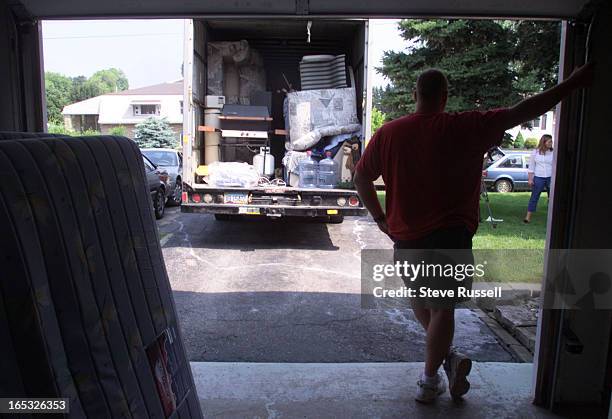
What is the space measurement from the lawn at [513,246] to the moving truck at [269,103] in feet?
7.29

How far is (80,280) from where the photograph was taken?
49.1 inches

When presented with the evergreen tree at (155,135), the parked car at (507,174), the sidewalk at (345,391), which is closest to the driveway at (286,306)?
the sidewalk at (345,391)

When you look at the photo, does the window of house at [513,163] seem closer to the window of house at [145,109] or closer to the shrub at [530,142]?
the shrub at [530,142]

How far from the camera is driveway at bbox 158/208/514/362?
430cm

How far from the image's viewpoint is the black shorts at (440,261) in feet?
9.32

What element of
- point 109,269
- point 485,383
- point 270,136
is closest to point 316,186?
point 270,136

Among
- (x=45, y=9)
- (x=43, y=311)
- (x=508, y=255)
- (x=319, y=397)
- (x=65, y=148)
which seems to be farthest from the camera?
(x=508, y=255)

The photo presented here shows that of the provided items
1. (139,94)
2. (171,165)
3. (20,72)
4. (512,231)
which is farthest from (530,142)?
(139,94)

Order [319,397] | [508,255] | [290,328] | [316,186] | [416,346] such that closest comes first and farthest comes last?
[319,397] → [416,346] → [290,328] → [508,255] → [316,186]

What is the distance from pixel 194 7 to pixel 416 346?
3.43 meters

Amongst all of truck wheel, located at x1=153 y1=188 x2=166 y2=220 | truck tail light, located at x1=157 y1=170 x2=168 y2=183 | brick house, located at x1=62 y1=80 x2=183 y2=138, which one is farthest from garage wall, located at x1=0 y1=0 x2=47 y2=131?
brick house, located at x1=62 y1=80 x2=183 y2=138

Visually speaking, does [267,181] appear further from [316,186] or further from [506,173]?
[506,173]

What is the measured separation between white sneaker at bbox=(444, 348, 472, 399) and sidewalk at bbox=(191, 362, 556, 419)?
0.11m

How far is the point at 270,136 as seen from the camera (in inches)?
362
